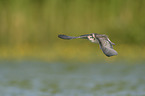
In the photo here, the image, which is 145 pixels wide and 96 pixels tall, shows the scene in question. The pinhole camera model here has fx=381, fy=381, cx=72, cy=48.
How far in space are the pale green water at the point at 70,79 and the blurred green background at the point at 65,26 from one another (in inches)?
28.9

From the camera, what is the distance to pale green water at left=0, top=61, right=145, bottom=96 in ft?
21.2

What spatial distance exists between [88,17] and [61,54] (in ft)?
3.96

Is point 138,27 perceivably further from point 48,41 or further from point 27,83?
point 27,83

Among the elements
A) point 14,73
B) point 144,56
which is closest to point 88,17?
point 144,56

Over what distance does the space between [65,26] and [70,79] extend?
8.11 ft

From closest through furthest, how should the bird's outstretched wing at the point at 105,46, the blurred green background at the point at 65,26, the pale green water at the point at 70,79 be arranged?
the bird's outstretched wing at the point at 105,46
the pale green water at the point at 70,79
the blurred green background at the point at 65,26

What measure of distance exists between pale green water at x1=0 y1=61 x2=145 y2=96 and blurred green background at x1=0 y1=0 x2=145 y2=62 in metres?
0.73

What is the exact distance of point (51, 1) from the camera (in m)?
9.74

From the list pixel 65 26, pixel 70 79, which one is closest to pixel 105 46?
pixel 70 79

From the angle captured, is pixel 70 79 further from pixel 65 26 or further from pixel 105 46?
pixel 105 46

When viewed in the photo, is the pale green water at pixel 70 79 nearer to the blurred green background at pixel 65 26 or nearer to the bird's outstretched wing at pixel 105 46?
the blurred green background at pixel 65 26

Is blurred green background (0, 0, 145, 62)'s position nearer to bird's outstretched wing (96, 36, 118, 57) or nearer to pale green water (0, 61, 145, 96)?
pale green water (0, 61, 145, 96)

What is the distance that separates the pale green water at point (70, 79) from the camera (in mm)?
6455

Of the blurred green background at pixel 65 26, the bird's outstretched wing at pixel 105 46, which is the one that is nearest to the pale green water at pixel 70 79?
the blurred green background at pixel 65 26
